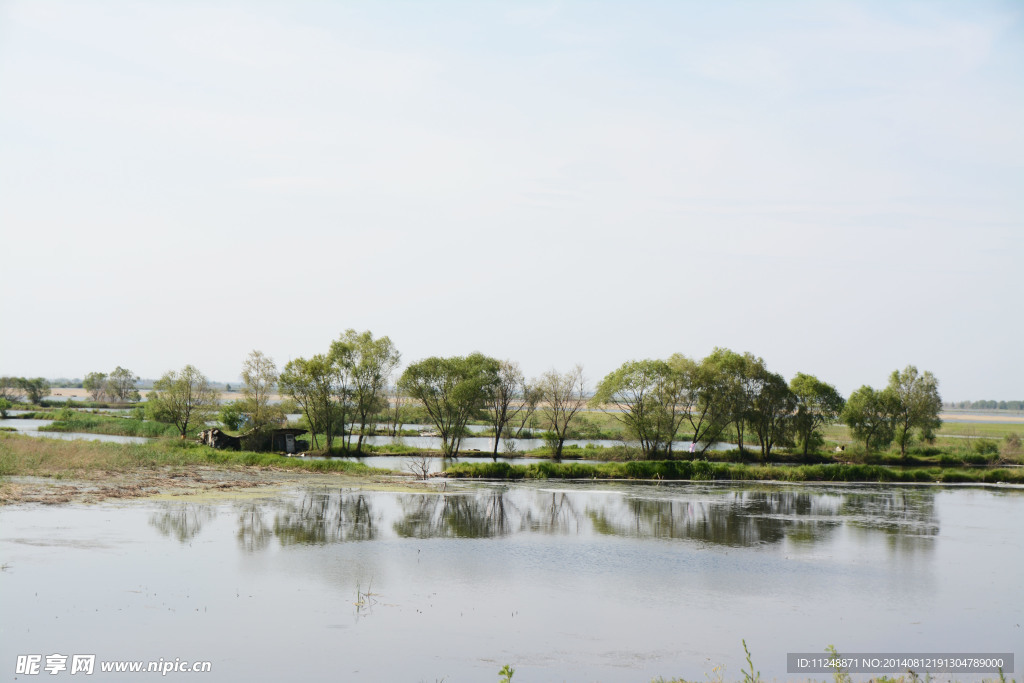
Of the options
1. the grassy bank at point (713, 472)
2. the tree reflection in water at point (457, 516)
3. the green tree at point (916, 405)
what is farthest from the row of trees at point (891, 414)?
the tree reflection in water at point (457, 516)

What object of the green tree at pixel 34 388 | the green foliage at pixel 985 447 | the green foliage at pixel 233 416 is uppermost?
the green tree at pixel 34 388

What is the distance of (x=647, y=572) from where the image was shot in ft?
70.5

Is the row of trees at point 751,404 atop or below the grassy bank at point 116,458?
atop

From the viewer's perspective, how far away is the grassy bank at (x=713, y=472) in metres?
46.1

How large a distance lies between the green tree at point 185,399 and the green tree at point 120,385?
73.9 metres

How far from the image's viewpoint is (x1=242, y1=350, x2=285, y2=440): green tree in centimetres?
5815

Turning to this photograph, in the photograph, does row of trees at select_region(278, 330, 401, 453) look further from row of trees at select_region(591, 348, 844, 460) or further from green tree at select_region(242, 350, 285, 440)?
row of trees at select_region(591, 348, 844, 460)

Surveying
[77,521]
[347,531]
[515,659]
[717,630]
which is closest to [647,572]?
[717,630]

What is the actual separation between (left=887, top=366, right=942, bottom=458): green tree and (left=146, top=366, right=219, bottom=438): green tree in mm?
59412

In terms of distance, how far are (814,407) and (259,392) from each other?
4845 centimetres

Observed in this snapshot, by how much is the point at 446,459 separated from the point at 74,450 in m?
24.6

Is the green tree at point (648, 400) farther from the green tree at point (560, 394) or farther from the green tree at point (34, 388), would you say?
the green tree at point (34, 388)

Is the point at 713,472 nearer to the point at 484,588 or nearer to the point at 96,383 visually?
the point at 484,588

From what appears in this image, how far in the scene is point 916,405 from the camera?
6406 cm
